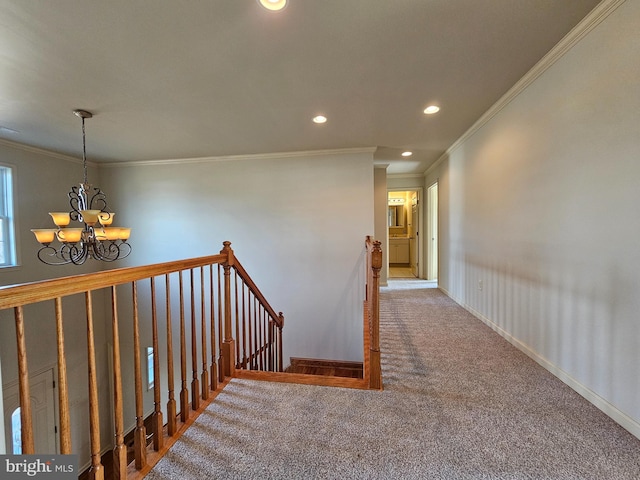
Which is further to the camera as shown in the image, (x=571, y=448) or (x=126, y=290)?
(x=126, y=290)

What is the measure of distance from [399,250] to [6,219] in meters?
7.78

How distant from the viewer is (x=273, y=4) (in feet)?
4.94

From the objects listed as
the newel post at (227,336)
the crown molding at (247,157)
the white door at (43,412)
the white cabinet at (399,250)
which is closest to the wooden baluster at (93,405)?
the newel post at (227,336)

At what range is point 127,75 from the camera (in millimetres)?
2139

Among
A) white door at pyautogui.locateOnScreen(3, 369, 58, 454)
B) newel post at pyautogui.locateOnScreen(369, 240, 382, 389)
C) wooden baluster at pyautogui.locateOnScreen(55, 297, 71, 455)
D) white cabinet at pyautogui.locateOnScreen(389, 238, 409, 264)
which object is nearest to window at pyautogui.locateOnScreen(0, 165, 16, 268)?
white door at pyautogui.locateOnScreen(3, 369, 58, 454)

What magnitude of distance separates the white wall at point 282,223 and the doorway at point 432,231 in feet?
6.86

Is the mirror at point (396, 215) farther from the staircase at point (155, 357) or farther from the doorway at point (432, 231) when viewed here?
the staircase at point (155, 357)

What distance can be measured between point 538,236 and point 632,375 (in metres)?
1.03

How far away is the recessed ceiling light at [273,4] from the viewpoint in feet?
4.88

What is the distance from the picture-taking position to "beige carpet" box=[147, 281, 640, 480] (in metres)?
1.29

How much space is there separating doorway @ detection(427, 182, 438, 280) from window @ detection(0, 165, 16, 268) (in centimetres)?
641

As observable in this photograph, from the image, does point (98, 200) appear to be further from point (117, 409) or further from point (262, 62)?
point (117, 409)

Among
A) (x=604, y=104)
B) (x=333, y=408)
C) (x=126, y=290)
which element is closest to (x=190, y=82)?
(x=333, y=408)

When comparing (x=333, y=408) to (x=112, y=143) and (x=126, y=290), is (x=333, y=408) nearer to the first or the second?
(x=112, y=143)
